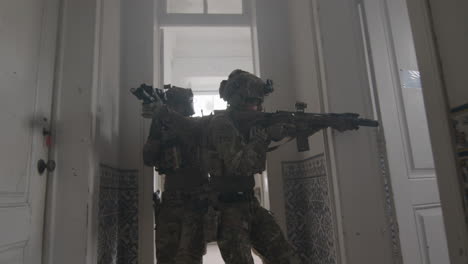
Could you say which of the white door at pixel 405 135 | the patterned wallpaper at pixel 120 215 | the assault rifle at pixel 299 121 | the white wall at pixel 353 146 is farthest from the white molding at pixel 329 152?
the patterned wallpaper at pixel 120 215

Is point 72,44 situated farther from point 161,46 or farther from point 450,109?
point 450,109

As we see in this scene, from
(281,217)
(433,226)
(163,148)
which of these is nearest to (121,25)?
(163,148)

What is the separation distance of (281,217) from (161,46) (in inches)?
63.1

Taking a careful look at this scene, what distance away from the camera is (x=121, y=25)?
2.13 metres

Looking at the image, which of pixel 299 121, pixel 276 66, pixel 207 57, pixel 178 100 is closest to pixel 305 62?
pixel 276 66

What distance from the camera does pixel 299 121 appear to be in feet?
4.96

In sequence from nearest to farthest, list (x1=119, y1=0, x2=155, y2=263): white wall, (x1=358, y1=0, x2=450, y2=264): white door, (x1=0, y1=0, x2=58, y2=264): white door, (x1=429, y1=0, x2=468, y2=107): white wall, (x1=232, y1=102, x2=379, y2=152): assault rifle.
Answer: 1. (x1=429, y1=0, x2=468, y2=107): white wall
2. (x1=0, y1=0, x2=58, y2=264): white door
3. (x1=232, y1=102, x2=379, y2=152): assault rifle
4. (x1=358, y1=0, x2=450, y2=264): white door
5. (x1=119, y1=0, x2=155, y2=263): white wall

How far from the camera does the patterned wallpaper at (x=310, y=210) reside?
1.64 meters

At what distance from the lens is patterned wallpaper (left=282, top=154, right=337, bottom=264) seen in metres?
1.64

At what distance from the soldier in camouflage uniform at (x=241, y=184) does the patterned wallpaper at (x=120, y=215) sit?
2.12 ft

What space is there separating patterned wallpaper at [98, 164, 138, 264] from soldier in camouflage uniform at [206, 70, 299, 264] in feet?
2.12

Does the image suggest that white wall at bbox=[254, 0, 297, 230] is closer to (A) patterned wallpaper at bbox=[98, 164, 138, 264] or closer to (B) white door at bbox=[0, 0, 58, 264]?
(A) patterned wallpaper at bbox=[98, 164, 138, 264]

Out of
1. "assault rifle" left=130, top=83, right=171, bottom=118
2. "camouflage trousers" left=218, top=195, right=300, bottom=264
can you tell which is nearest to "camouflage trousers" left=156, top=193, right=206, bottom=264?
"camouflage trousers" left=218, top=195, right=300, bottom=264

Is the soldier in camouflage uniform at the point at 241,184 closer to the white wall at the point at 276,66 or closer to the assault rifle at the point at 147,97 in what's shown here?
the assault rifle at the point at 147,97
